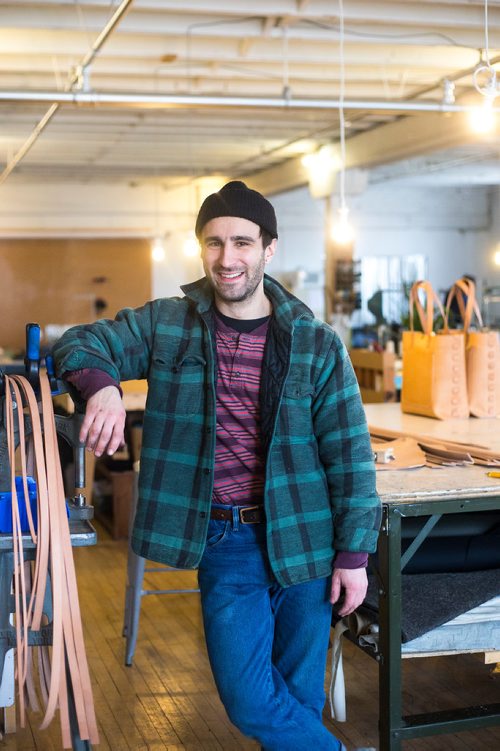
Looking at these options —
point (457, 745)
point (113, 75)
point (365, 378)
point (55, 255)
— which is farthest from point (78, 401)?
point (55, 255)

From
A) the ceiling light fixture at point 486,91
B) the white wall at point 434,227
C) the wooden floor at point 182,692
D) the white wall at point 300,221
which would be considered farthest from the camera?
the white wall at point 434,227

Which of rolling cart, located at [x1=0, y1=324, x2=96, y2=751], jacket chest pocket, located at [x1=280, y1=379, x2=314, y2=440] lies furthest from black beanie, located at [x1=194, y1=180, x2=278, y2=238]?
rolling cart, located at [x1=0, y1=324, x2=96, y2=751]

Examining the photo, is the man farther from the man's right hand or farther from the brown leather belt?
the man's right hand

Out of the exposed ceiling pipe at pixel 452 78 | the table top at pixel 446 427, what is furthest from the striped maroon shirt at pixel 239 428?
the exposed ceiling pipe at pixel 452 78

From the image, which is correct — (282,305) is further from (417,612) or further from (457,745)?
(457,745)

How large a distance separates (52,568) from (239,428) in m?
0.56

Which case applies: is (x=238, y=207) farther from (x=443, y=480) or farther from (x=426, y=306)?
(x=426, y=306)

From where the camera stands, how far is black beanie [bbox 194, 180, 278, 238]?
2.27 metres

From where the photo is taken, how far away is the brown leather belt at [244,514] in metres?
2.30

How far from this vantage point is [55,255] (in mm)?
15898

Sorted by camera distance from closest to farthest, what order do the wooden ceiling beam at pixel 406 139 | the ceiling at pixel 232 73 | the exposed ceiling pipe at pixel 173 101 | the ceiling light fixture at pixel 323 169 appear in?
the exposed ceiling pipe at pixel 173 101, the ceiling at pixel 232 73, the wooden ceiling beam at pixel 406 139, the ceiling light fixture at pixel 323 169

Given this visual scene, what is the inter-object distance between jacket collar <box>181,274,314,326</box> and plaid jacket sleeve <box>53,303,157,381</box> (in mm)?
107

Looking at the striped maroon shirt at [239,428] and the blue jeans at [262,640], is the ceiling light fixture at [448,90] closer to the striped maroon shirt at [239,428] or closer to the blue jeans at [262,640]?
the striped maroon shirt at [239,428]

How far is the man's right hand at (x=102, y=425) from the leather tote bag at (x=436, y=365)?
2176mm
